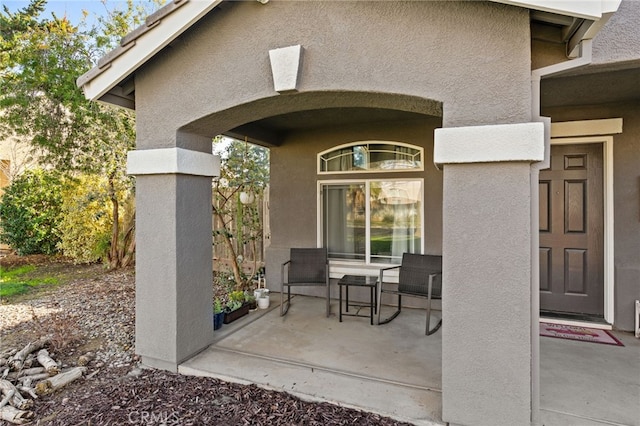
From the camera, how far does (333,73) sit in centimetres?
301

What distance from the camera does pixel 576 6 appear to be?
7.15 feet

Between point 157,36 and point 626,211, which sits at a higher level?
point 157,36

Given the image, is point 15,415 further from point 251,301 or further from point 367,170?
point 367,170

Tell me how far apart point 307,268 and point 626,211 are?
4.29 meters

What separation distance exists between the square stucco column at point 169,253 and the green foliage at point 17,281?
5080 millimetres

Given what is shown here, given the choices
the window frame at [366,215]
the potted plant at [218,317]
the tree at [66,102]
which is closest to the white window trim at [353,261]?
the window frame at [366,215]

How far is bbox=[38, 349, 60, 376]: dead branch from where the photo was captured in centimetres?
361

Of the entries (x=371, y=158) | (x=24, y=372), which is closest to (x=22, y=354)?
(x=24, y=372)

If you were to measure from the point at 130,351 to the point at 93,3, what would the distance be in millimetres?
8360

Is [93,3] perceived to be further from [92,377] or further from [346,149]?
[92,377]

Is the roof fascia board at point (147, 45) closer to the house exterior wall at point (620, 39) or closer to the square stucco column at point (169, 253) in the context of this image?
the square stucco column at point (169, 253)

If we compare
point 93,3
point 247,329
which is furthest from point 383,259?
point 93,3

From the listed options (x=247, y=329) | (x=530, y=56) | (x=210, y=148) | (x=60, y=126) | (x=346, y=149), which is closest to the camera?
(x=530, y=56)

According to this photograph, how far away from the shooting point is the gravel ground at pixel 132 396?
285 centimetres
